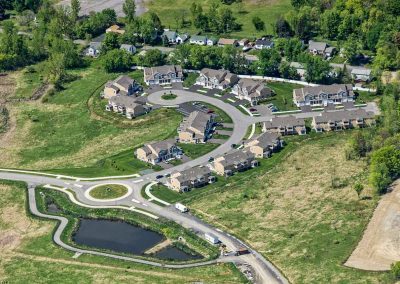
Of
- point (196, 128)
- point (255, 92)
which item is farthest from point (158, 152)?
point (255, 92)

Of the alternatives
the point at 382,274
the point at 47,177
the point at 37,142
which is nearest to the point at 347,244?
the point at 382,274

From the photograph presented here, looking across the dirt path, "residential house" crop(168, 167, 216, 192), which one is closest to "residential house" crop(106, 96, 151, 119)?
"residential house" crop(168, 167, 216, 192)

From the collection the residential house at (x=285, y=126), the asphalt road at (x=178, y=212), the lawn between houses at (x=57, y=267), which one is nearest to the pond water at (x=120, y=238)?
the asphalt road at (x=178, y=212)

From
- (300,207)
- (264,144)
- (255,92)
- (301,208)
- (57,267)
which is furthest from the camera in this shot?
(255,92)

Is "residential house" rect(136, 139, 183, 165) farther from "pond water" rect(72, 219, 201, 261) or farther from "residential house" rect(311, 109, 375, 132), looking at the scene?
"residential house" rect(311, 109, 375, 132)

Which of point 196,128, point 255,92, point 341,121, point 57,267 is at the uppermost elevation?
point 255,92

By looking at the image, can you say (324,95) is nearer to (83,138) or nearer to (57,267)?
(83,138)
